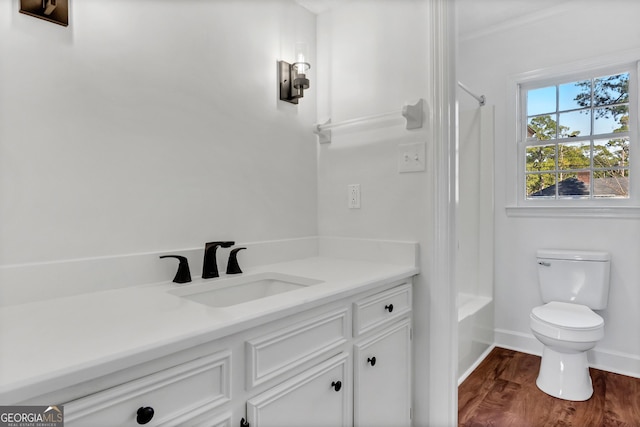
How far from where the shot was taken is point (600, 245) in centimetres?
232

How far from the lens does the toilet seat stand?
1.91 metres

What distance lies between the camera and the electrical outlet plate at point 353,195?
1755mm

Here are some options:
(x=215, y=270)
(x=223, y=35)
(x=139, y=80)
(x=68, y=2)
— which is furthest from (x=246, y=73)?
(x=215, y=270)

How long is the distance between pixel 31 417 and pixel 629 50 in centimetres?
320

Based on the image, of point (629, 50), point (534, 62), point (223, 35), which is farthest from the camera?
point (534, 62)

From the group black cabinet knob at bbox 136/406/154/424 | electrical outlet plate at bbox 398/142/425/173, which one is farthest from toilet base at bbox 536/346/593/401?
black cabinet knob at bbox 136/406/154/424

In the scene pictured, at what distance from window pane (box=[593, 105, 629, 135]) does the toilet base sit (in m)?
1.47

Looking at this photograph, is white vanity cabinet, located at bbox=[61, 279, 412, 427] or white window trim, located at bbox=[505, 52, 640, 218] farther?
white window trim, located at bbox=[505, 52, 640, 218]

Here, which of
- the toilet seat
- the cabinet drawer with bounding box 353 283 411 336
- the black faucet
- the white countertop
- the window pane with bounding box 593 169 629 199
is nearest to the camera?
the white countertop

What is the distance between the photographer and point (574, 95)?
8.21 ft

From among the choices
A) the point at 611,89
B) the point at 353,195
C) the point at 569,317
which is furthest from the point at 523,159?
the point at 353,195

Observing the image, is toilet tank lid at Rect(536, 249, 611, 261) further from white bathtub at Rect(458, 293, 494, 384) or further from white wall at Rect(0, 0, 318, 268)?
white wall at Rect(0, 0, 318, 268)

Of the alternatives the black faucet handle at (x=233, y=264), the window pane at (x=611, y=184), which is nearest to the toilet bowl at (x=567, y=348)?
the window pane at (x=611, y=184)

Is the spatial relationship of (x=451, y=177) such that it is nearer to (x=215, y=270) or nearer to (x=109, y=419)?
(x=215, y=270)
